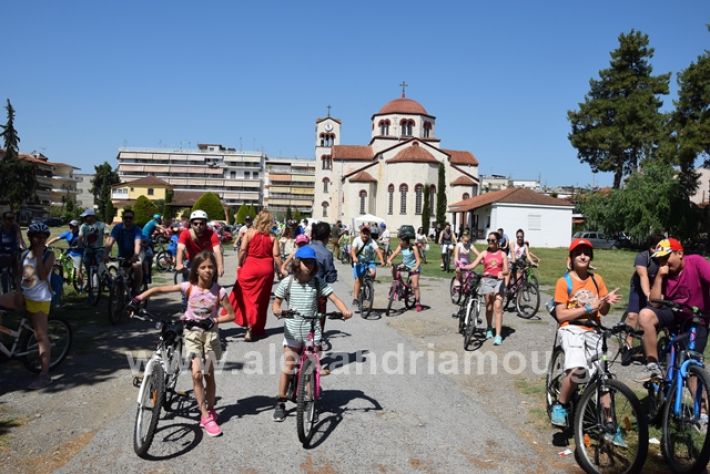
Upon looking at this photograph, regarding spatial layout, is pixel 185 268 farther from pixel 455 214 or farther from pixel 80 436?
pixel 455 214

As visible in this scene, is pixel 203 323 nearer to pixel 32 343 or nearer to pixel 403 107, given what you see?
pixel 32 343

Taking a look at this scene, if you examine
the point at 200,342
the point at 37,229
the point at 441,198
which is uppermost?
the point at 441,198

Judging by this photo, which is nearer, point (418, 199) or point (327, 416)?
point (327, 416)

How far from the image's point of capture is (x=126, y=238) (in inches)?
393

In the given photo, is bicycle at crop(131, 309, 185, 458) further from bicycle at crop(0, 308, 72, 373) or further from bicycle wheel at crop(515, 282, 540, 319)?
bicycle wheel at crop(515, 282, 540, 319)

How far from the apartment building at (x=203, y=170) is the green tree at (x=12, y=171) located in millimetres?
59355

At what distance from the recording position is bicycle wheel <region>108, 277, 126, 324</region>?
9.47 m

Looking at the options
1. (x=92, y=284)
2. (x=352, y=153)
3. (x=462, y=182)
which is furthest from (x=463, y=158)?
(x=92, y=284)

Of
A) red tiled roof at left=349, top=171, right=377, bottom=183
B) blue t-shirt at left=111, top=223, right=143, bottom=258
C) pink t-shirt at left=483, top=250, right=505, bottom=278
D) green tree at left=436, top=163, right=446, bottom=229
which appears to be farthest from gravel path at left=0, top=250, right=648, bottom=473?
red tiled roof at left=349, top=171, right=377, bottom=183

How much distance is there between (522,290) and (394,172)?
56.5 m

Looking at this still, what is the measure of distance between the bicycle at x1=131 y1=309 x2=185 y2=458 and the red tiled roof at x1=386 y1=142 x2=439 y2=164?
209 ft

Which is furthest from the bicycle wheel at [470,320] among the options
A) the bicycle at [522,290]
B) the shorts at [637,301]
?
the bicycle at [522,290]

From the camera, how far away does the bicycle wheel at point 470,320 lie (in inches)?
337

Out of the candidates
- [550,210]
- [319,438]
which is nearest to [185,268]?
[319,438]
